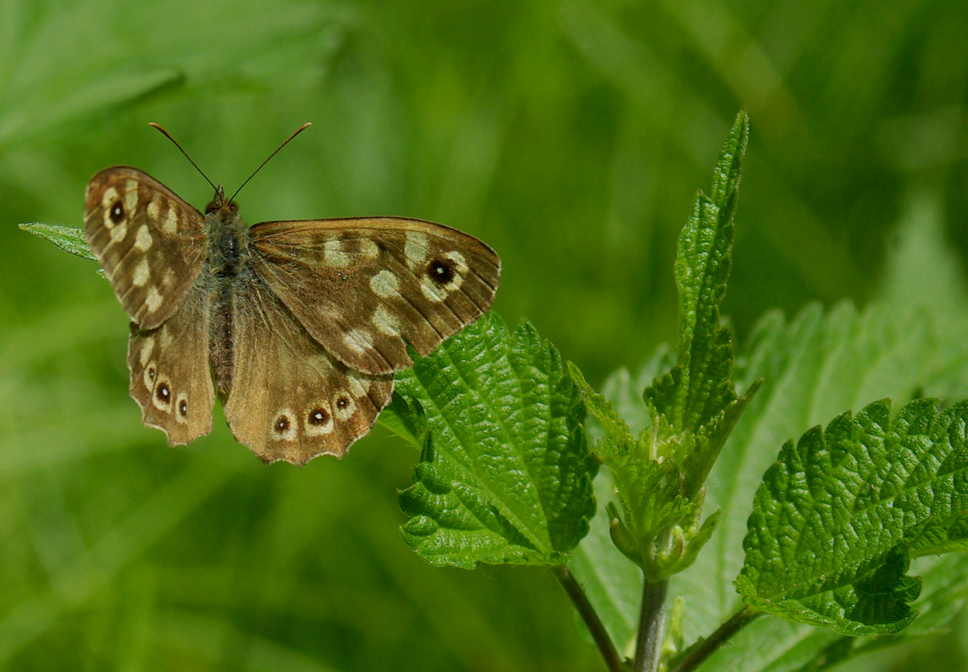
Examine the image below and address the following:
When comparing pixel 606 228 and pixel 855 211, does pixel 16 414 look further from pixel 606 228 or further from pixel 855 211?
pixel 855 211

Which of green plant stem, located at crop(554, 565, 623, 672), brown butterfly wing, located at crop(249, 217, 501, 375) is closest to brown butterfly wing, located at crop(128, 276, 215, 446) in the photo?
brown butterfly wing, located at crop(249, 217, 501, 375)

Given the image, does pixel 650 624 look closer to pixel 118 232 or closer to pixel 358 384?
pixel 358 384

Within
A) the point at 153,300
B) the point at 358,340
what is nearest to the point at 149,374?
the point at 153,300

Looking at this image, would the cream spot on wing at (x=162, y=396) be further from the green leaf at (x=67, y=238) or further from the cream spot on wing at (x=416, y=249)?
the cream spot on wing at (x=416, y=249)

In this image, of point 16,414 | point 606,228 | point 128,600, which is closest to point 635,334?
point 606,228

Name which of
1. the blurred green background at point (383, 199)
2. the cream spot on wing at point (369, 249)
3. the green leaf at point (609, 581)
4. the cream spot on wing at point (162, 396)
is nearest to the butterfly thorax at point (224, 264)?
the cream spot on wing at point (162, 396)
